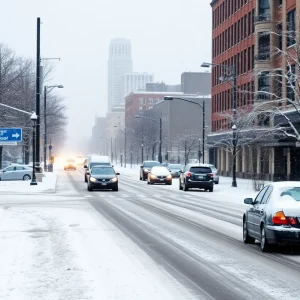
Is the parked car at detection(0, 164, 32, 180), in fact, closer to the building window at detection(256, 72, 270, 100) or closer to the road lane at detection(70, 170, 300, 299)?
the building window at detection(256, 72, 270, 100)

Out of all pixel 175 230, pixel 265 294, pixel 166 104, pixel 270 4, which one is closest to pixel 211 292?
pixel 265 294

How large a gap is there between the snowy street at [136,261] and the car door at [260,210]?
0.56 meters

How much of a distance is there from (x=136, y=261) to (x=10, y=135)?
1427 inches

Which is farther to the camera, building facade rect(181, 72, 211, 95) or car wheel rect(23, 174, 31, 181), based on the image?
building facade rect(181, 72, 211, 95)

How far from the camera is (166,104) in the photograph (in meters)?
151

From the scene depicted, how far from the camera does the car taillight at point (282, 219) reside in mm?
14641

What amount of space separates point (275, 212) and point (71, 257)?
4.02 m

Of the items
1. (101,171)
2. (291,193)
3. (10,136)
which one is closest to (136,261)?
(291,193)

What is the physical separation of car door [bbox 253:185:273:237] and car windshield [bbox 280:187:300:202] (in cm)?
30

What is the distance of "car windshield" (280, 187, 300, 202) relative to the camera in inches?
602

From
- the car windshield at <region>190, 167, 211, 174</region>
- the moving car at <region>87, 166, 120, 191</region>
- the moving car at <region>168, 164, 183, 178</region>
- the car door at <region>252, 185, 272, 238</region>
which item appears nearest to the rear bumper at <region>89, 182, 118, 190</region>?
the moving car at <region>87, 166, 120, 191</region>

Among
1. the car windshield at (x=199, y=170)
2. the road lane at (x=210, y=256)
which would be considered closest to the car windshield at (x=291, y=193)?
the road lane at (x=210, y=256)

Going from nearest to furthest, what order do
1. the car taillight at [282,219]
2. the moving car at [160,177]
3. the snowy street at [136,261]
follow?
→ the snowy street at [136,261]
the car taillight at [282,219]
the moving car at [160,177]

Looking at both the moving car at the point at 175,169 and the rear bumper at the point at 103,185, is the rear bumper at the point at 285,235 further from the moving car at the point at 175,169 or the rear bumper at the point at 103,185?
the moving car at the point at 175,169
